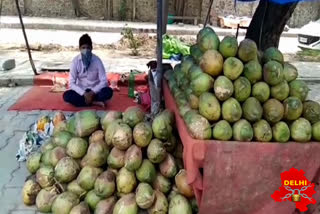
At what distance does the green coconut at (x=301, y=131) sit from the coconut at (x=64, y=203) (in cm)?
168

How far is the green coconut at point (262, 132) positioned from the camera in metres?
2.62

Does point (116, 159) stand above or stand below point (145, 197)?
above

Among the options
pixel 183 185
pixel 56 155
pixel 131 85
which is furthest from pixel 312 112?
pixel 131 85

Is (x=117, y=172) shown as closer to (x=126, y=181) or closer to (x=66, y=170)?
(x=126, y=181)

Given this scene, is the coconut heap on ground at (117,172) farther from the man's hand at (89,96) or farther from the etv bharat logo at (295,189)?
the man's hand at (89,96)

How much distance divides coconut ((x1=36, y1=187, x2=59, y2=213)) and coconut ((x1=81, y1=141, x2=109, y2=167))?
1.14 ft

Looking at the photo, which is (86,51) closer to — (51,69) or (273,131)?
(51,69)

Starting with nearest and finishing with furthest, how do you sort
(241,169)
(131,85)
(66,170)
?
(241,169) < (66,170) < (131,85)

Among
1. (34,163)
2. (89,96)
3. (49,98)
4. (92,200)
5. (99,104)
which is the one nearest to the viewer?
(92,200)

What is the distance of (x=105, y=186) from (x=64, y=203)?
328 mm

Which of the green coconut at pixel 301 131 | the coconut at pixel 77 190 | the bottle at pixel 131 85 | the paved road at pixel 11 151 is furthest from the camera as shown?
the bottle at pixel 131 85

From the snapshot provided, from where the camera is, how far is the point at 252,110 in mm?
2670

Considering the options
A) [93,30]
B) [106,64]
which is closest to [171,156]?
[106,64]

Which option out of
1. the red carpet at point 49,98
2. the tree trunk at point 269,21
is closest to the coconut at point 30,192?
the red carpet at point 49,98
